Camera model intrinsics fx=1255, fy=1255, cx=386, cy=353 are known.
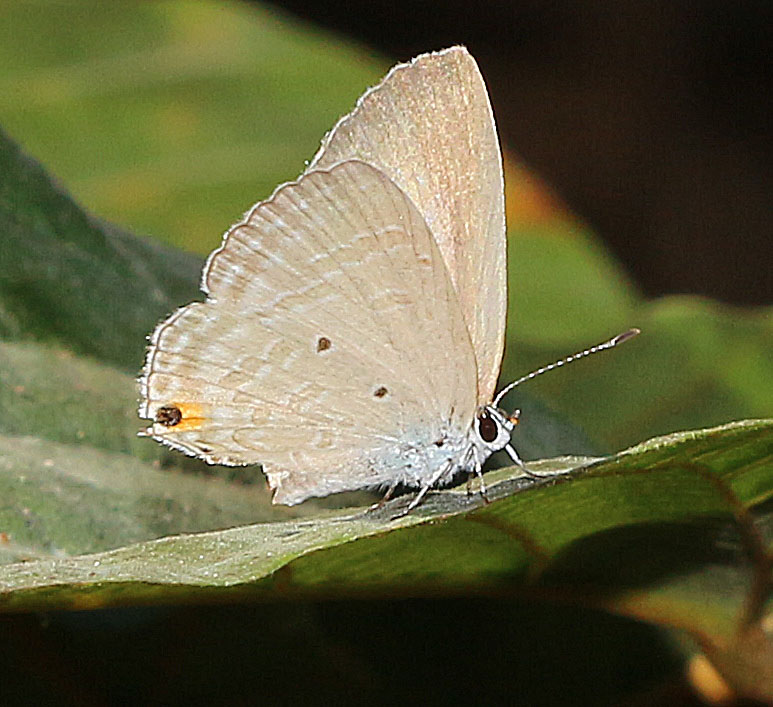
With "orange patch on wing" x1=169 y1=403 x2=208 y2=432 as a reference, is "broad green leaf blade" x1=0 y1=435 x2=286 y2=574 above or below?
below

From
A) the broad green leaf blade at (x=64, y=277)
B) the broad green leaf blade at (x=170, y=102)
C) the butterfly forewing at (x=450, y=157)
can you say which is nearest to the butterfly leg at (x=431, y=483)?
the butterfly forewing at (x=450, y=157)

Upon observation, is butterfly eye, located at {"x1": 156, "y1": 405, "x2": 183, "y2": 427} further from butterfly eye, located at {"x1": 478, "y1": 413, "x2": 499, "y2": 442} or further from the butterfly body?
butterfly eye, located at {"x1": 478, "y1": 413, "x2": 499, "y2": 442}

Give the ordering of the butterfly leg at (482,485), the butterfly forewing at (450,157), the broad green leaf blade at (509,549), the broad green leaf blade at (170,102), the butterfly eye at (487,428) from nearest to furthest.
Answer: the broad green leaf blade at (509,549), the butterfly leg at (482,485), the butterfly forewing at (450,157), the butterfly eye at (487,428), the broad green leaf blade at (170,102)

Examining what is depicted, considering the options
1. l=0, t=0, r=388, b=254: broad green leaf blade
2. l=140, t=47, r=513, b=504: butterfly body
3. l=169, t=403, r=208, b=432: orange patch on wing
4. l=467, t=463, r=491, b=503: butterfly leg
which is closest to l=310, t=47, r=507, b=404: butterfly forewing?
l=140, t=47, r=513, b=504: butterfly body

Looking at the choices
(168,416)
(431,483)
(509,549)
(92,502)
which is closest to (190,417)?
(168,416)

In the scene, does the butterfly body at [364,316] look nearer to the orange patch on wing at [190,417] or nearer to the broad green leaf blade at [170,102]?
the orange patch on wing at [190,417]

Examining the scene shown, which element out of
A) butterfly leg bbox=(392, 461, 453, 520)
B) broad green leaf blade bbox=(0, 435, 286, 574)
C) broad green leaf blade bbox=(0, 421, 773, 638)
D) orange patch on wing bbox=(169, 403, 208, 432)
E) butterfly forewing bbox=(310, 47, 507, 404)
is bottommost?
broad green leaf blade bbox=(0, 435, 286, 574)
